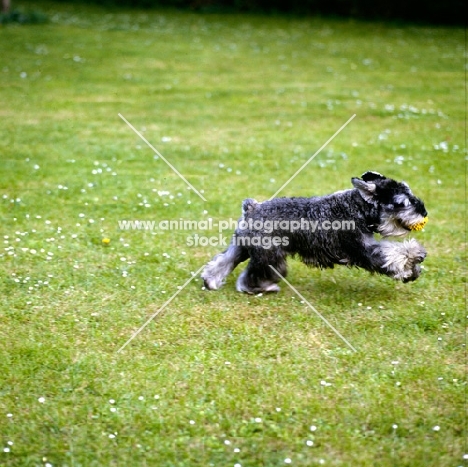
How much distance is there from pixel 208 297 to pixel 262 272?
2.00ft

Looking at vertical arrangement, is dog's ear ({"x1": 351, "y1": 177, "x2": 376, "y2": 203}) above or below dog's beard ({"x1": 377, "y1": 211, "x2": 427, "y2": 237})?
above

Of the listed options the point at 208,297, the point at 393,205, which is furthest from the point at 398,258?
the point at 208,297

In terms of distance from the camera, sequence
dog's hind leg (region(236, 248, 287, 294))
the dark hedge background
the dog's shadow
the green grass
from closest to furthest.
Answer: the green grass, dog's hind leg (region(236, 248, 287, 294)), the dog's shadow, the dark hedge background

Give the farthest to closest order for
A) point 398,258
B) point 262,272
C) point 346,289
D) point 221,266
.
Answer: point 346,289 → point 221,266 → point 262,272 → point 398,258

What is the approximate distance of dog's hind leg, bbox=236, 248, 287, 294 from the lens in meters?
6.93

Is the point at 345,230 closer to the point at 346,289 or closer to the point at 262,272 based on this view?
the point at 346,289

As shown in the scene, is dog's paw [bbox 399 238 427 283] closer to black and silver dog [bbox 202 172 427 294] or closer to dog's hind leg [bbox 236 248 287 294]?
black and silver dog [bbox 202 172 427 294]

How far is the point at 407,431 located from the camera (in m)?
5.04

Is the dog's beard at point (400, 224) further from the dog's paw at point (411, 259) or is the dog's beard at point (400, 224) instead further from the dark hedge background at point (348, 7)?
the dark hedge background at point (348, 7)

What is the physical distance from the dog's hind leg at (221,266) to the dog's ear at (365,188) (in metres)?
1.30

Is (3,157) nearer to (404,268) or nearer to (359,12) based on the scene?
(404,268)

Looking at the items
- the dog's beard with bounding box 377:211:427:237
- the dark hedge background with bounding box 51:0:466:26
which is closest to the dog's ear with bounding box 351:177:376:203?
the dog's beard with bounding box 377:211:427:237

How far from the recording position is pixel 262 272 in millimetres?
7020

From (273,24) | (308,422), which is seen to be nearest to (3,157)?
(308,422)
